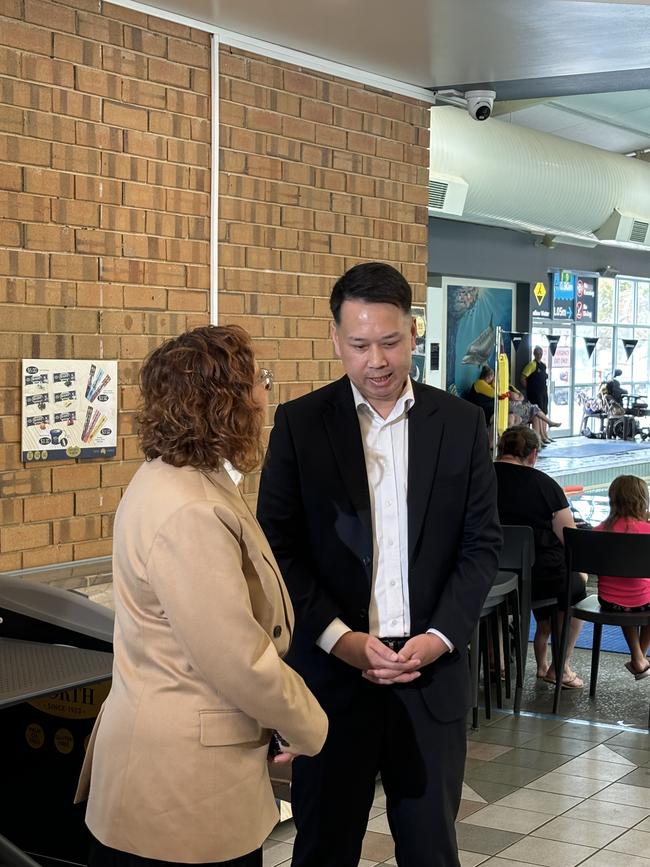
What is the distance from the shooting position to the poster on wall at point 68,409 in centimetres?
344

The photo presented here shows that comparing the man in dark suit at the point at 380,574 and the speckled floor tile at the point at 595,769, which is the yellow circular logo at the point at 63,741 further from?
the speckled floor tile at the point at 595,769

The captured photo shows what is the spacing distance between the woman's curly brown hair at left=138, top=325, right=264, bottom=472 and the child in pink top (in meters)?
3.68

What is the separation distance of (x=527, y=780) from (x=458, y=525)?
2.25 metres

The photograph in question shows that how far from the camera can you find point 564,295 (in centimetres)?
1738

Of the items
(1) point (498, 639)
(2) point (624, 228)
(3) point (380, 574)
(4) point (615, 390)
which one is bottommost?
(1) point (498, 639)

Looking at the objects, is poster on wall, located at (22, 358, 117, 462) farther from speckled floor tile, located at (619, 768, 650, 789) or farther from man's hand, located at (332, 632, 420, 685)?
speckled floor tile, located at (619, 768, 650, 789)

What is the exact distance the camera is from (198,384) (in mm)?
1748

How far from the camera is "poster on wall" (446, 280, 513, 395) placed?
49.4ft

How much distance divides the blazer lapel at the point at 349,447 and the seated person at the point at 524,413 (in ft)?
43.1

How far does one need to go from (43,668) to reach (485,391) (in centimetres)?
1297

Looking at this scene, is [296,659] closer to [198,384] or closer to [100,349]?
[198,384]

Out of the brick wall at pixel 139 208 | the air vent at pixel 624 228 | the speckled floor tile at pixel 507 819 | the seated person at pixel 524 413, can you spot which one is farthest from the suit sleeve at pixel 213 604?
the seated person at pixel 524 413

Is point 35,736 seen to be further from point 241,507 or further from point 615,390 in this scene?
point 615,390

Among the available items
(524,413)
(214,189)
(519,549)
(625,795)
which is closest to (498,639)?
(519,549)
